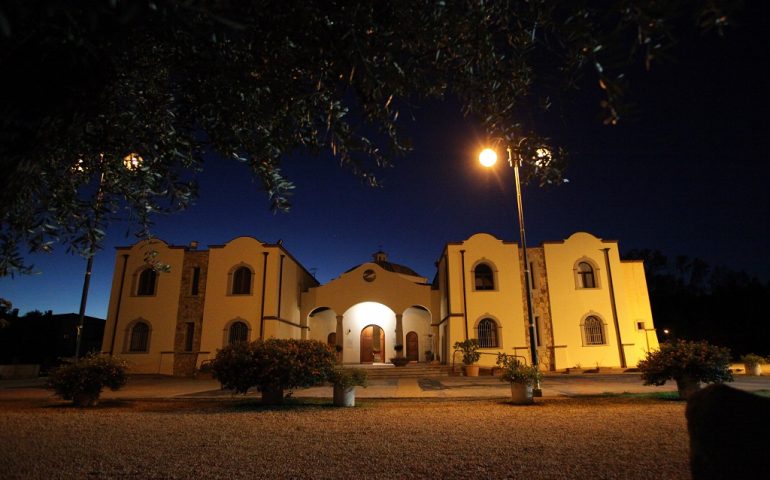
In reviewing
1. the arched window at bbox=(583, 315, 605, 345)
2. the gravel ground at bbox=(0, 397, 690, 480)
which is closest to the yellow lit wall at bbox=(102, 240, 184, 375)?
the gravel ground at bbox=(0, 397, 690, 480)

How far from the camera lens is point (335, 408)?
9000 mm

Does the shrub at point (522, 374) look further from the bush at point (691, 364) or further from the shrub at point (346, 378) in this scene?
the shrub at point (346, 378)

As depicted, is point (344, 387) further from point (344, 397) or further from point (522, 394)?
point (522, 394)

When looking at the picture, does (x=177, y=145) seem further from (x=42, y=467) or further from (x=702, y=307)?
(x=702, y=307)

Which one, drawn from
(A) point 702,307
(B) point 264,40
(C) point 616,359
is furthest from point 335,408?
(A) point 702,307

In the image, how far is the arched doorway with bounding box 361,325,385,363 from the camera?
2655cm

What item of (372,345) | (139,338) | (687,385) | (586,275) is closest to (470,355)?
(586,275)

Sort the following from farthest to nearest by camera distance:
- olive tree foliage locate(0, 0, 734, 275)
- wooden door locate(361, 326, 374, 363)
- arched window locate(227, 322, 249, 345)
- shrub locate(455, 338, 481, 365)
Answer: wooden door locate(361, 326, 374, 363), arched window locate(227, 322, 249, 345), shrub locate(455, 338, 481, 365), olive tree foliage locate(0, 0, 734, 275)

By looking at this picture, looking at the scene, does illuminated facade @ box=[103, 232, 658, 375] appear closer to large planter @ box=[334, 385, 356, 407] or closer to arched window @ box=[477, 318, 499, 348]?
arched window @ box=[477, 318, 499, 348]

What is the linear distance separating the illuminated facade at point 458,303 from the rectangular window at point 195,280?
0.05 meters

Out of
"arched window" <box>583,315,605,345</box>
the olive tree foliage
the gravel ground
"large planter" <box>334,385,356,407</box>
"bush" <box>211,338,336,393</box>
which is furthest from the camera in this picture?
"arched window" <box>583,315,605,345</box>

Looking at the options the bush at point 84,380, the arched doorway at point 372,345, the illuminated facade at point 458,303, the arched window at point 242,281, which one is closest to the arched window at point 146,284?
the illuminated facade at point 458,303

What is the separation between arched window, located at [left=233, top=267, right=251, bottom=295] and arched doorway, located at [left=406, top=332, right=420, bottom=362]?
1016 centimetres

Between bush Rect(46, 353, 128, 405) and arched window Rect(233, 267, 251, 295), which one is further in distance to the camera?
arched window Rect(233, 267, 251, 295)
